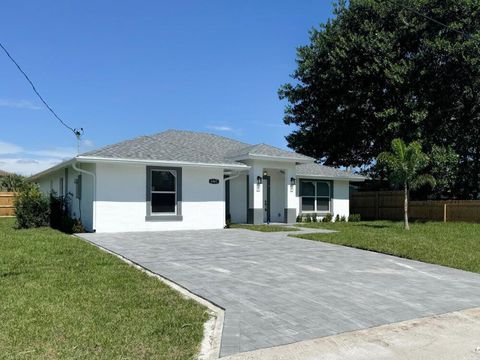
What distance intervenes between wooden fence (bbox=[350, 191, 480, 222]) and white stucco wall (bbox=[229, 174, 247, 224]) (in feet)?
33.7

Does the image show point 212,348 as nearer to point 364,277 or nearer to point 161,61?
point 364,277

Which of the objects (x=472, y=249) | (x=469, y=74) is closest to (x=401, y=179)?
(x=472, y=249)

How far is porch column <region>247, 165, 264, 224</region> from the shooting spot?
19906 mm

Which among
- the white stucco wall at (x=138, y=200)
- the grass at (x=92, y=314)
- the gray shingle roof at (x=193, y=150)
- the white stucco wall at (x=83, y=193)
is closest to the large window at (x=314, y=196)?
the gray shingle roof at (x=193, y=150)

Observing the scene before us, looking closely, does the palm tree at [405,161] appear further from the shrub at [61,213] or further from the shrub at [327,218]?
the shrub at [61,213]

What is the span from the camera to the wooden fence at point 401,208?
23.6m

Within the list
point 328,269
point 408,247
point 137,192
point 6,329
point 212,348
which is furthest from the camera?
point 137,192

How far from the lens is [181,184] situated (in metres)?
17.5

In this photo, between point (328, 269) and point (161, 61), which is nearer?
point (328, 269)

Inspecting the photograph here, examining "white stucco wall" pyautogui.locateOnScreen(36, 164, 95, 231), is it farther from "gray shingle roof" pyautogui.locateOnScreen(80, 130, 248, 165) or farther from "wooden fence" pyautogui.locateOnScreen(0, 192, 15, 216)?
"wooden fence" pyautogui.locateOnScreen(0, 192, 15, 216)

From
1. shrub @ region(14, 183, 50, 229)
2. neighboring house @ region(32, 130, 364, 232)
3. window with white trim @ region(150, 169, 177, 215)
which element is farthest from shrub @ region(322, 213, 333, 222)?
shrub @ region(14, 183, 50, 229)

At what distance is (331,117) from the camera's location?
2914 cm

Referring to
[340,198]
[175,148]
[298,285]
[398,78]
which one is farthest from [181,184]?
[398,78]

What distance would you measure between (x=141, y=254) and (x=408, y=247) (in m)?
7.27
